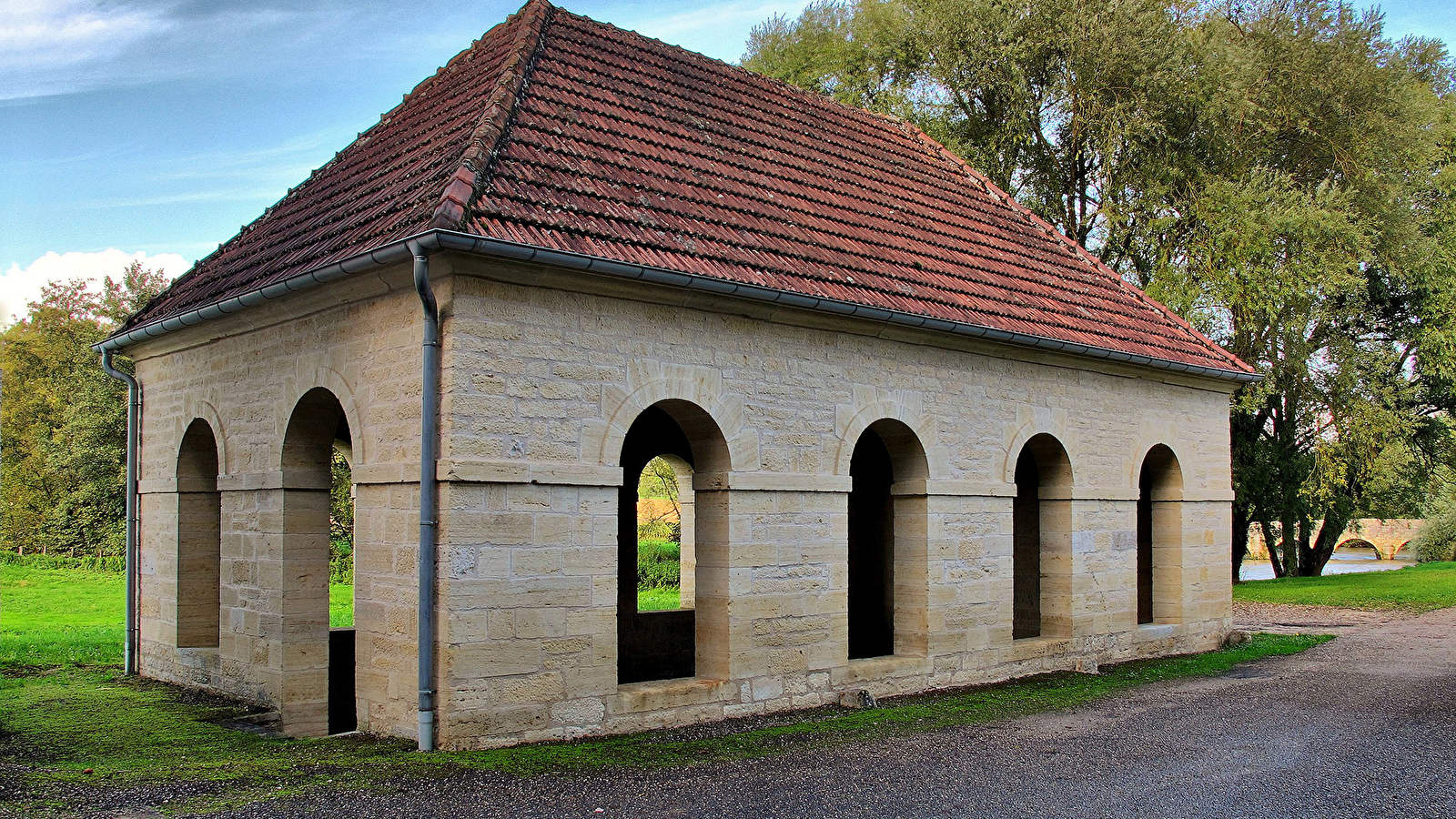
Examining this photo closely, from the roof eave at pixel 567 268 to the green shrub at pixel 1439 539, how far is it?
32.5 m

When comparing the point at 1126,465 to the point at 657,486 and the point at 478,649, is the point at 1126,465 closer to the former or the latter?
the point at 478,649

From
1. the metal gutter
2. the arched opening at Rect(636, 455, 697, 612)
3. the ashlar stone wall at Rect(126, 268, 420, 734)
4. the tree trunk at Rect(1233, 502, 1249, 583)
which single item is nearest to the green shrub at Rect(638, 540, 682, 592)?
the arched opening at Rect(636, 455, 697, 612)

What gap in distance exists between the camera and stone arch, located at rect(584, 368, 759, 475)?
8555 millimetres

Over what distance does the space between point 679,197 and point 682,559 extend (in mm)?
6994

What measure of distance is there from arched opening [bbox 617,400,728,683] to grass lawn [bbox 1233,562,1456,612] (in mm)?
12821

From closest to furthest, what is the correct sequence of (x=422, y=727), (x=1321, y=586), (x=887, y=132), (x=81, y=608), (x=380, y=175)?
(x=422, y=727)
(x=380, y=175)
(x=887, y=132)
(x=81, y=608)
(x=1321, y=586)

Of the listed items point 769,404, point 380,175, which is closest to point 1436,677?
point 769,404

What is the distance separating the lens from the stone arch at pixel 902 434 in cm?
1018

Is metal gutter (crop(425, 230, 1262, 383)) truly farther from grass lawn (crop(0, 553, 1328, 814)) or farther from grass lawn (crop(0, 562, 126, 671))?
grass lawn (crop(0, 562, 126, 671))

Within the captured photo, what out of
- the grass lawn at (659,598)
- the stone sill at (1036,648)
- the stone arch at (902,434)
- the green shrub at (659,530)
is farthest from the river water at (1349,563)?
the stone arch at (902,434)

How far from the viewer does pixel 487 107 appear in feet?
30.9

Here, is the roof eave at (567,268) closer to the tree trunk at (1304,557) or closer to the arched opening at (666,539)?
the arched opening at (666,539)

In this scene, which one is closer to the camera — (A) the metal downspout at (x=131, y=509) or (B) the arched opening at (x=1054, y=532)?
(A) the metal downspout at (x=131, y=509)

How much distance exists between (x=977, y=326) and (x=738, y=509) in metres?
3.10
